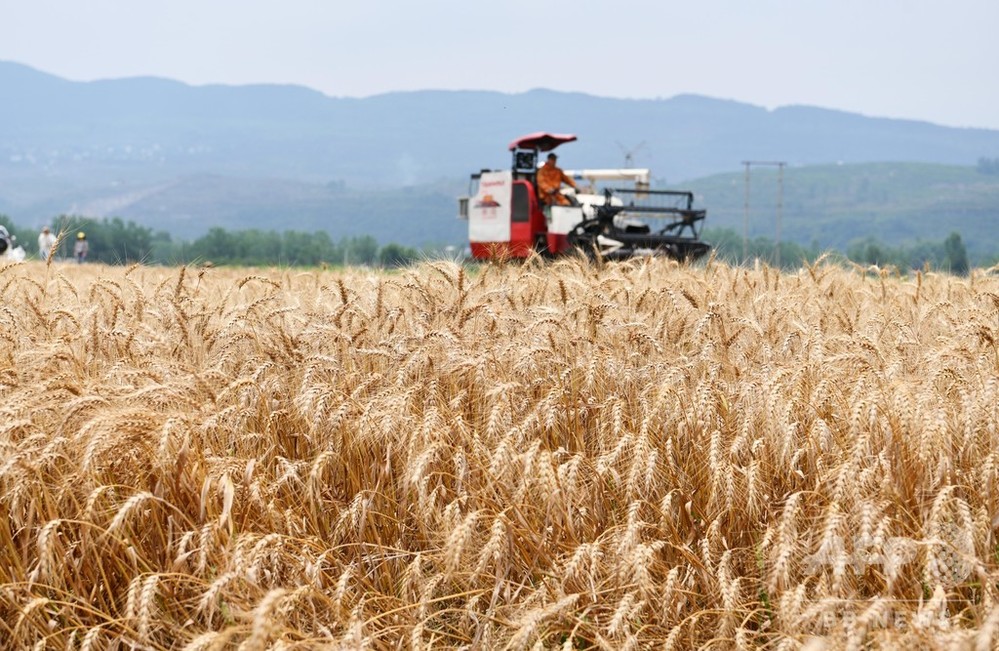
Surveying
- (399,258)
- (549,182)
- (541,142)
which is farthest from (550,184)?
(399,258)

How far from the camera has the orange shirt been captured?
17.8 m

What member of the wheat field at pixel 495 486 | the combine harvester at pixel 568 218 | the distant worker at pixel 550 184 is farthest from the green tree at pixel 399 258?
the wheat field at pixel 495 486

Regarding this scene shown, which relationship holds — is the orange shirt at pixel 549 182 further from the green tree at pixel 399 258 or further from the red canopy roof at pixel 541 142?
the green tree at pixel 399 258

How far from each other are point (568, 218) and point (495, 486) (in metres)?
14.2

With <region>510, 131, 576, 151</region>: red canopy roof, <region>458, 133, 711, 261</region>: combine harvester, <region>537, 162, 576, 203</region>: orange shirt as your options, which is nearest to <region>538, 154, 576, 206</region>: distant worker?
<region>537, 162, 576, 203</region>: orange shirt

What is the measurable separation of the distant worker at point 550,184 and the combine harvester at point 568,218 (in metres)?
0.15

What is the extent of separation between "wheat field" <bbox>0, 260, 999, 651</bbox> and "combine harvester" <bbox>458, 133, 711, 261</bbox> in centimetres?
1098

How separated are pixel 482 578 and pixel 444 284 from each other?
3.15 m

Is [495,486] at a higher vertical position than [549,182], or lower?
lower

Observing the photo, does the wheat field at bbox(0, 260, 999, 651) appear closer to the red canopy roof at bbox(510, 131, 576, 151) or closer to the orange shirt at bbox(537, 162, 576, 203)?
the orange shirt at bbox(537, 162, 576, 203)

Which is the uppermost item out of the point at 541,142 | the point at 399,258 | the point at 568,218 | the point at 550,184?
the point at 541,142

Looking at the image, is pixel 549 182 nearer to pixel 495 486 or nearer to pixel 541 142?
pixel 541 142

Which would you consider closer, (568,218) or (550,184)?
(568,218)

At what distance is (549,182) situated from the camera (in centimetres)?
1781
